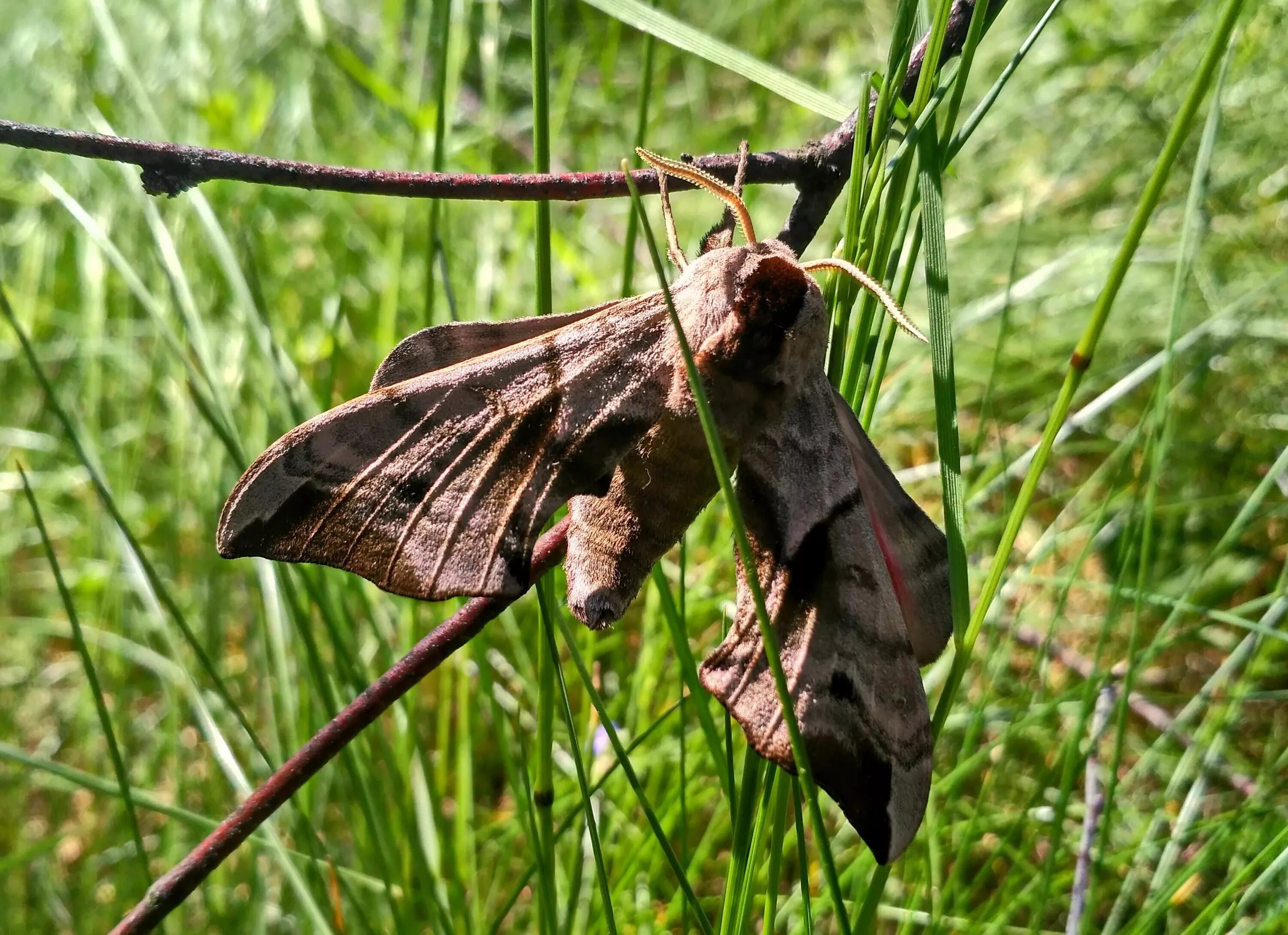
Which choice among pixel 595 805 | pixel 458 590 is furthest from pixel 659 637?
pixel 458 590

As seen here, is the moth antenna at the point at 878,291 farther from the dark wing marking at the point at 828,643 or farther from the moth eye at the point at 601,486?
the moth eye at the point at 601,486

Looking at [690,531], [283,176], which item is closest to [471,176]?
[283,176]

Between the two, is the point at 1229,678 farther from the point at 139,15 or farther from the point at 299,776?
the point at 139,15

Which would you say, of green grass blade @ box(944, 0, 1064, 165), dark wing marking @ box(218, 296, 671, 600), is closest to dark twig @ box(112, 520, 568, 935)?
dark wing marking @ box(218, 296, 671, 600)

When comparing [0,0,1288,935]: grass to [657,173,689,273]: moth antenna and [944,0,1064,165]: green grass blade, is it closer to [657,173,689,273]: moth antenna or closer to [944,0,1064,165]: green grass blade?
[944,0,1064,165]: green grass blade

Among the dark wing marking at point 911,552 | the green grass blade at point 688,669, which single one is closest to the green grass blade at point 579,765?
the green grass blade at point 688,669
